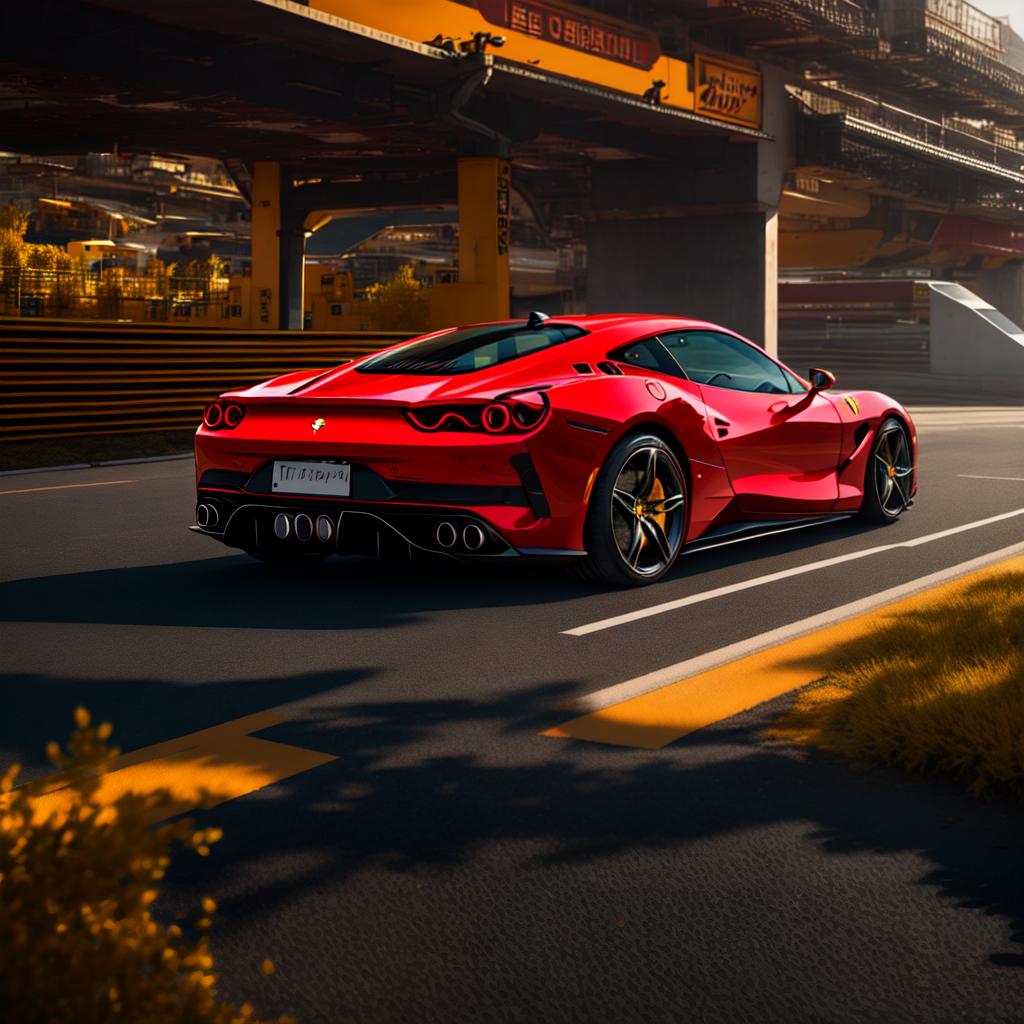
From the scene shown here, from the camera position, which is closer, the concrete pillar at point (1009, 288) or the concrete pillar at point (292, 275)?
the concrete pillar at point (292, 275)

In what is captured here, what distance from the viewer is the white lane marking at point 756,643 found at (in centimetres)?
489

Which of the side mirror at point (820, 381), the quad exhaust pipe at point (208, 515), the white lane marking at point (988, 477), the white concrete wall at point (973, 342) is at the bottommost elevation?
the white lane marking at point (988, 477)

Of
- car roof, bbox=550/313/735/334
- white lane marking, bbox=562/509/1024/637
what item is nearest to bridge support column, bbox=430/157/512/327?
white lane marking, bbox=562/509/1024/637

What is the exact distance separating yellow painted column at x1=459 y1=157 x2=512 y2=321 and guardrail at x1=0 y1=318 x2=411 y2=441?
9.24 metres

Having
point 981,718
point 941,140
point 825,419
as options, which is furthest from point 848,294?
point 981,718

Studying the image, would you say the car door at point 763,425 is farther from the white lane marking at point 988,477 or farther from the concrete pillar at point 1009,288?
the concrete pillar at point 1009,288

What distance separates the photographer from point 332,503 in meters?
6.66

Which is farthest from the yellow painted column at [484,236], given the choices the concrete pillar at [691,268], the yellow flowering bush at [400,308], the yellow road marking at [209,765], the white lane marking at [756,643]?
the yellow road marking at [209,765]

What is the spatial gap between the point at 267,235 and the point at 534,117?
32.9ft

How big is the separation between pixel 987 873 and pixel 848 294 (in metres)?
72.8

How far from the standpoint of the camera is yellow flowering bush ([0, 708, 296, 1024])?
1.55 meters

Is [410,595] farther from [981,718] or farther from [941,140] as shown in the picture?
[941,140]

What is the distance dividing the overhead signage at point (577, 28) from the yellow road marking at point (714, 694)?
2303 cm

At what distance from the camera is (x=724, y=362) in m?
7.99
